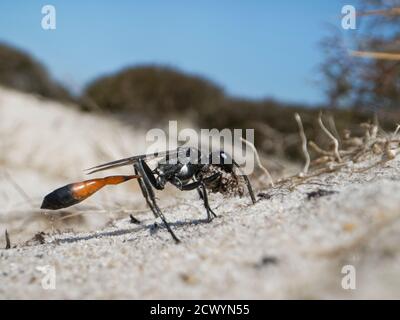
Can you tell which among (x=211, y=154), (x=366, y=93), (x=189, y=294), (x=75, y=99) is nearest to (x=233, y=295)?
(x=189, y=294)

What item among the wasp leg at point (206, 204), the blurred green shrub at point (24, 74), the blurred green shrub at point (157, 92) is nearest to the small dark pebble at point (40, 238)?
the wasp leg at point (206, 204)

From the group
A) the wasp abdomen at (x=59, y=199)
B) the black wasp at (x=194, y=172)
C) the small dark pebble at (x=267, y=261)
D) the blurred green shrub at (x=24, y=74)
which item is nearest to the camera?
the small dark pebble at (x=267, y=261)

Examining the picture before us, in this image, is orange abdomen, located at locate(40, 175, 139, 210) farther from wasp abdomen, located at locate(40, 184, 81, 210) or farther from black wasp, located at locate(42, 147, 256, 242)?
black wasp, located at locate(42, 147, 256, 242)

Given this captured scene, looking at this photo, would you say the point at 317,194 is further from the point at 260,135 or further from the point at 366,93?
the point at 260,135

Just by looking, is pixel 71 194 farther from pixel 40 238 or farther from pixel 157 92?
pixel 157 92

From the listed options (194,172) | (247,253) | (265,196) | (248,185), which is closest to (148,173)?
(194,172)

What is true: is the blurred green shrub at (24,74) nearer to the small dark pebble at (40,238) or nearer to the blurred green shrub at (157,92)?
the blurred green shrub at (157,92)

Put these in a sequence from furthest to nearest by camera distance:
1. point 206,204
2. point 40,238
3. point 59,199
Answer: point 40,238 → point 206,204 → point 59,199

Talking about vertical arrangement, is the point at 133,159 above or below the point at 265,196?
above
